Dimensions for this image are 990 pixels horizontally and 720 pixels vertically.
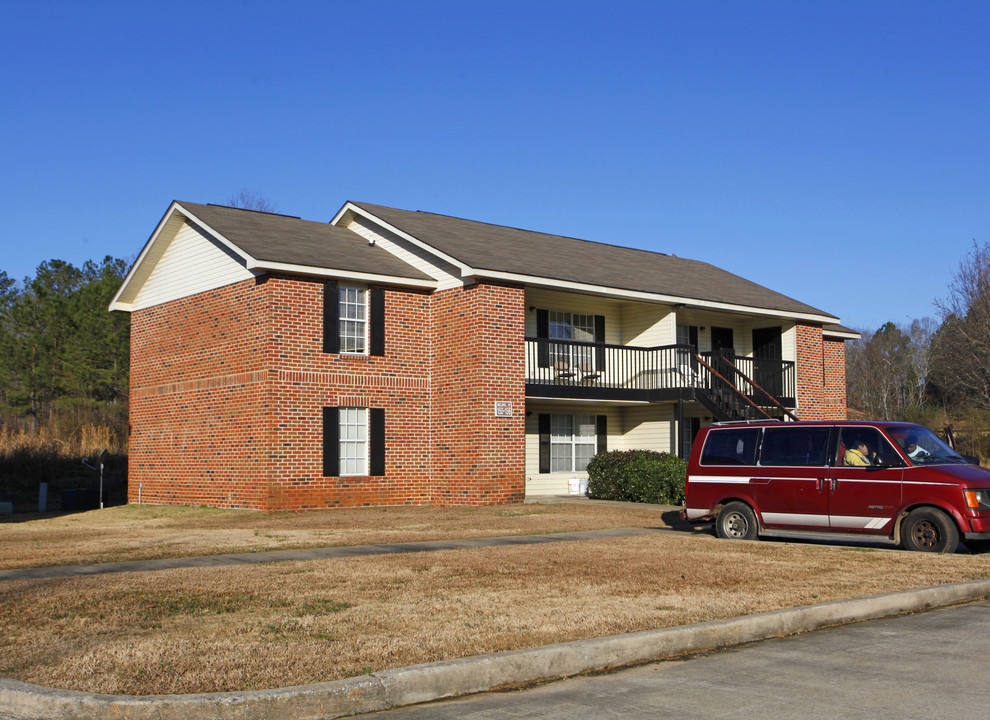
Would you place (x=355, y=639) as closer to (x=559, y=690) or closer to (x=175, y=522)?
(x=559, y=690)

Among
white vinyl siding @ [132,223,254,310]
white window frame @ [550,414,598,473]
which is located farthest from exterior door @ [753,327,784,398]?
white vinyl siding @ [132,223,254,310]

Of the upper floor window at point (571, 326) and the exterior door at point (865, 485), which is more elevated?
the upper floor window at point (571, 326)

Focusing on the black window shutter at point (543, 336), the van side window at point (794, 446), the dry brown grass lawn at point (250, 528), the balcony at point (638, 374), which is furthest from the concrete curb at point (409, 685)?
the black window shutter at point (543, 336)

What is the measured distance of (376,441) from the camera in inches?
899

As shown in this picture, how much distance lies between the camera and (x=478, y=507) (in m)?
21.9

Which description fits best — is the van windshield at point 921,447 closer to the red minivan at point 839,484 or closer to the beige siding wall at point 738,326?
the red minivan at point 839,484

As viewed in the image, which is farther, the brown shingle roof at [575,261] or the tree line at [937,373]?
the tree line at [937,373]

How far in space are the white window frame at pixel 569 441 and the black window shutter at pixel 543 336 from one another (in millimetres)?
2036

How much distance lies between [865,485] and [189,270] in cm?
1707

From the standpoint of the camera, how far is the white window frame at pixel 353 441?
73.8ft

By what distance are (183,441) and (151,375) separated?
100 inches

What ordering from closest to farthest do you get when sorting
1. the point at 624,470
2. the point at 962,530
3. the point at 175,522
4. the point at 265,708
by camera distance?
the point at 265,708 → the point at 962,530 → the point at 175,522 → the point at 624,470

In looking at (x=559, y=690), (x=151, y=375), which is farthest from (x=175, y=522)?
(x=559, y=690)

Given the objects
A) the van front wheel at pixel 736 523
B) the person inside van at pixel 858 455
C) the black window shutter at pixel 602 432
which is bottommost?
the van front wheel at pixel 736 523
